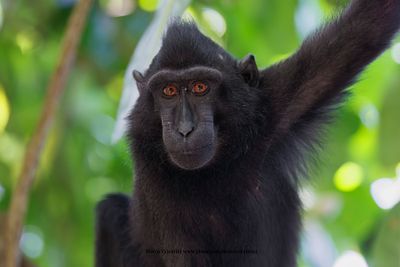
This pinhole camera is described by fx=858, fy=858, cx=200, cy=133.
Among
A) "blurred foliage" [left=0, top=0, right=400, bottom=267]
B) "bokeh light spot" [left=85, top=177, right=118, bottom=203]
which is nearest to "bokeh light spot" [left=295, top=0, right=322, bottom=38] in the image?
"blurred foliage" [left=0, top=0, right=400, bottom=267]

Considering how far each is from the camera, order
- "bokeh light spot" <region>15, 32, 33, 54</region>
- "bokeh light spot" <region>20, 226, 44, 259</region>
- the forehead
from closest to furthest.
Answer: the forehead, "bokeh light spot" <region>15, 32, 33, 54</region>, "bokeh light spot" <region>20, 226, 44, 259</region>

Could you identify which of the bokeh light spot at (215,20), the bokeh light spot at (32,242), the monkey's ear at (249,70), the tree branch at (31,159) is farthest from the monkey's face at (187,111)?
the bokeh light spot at (32,242)

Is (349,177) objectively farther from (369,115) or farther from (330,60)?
(330,60)

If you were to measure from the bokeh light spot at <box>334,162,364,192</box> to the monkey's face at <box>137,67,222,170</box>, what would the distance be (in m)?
2.87

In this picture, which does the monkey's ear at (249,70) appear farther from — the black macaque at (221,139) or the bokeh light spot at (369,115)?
the bokeh light spot at (369,115)

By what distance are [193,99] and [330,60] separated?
2.76ft

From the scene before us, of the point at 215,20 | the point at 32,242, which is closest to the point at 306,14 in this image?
the point at 215,20

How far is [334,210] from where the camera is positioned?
8.09 meters

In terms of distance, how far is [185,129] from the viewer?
4.90 meters

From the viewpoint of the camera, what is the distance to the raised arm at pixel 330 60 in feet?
15.5

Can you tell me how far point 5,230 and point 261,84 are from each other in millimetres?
2158

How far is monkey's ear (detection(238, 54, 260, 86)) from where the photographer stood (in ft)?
17.1

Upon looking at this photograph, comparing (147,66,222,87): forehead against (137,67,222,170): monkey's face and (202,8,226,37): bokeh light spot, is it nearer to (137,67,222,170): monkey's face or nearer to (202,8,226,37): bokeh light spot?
(137,67,222,170): monkey's face

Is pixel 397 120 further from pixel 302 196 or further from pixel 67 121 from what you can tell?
pixel 67 121
